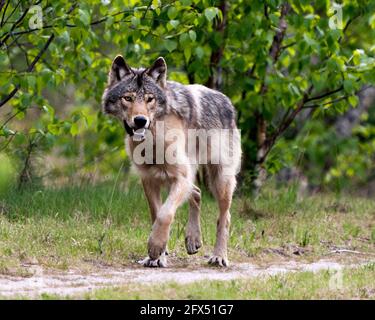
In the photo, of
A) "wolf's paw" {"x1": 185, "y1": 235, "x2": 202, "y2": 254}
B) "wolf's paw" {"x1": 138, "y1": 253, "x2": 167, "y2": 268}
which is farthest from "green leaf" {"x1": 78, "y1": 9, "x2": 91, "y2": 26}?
"wolf's paw" {"x1": 138, "y1": 253, "x2": 167, "y2": 268}

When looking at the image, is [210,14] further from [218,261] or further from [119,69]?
[218,261]

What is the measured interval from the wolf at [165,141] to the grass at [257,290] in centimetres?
103

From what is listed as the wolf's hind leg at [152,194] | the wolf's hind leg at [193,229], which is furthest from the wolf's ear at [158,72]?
the wolf's hind leg at [193,229]

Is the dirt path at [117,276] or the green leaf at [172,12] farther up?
the green leaf at [172,12]

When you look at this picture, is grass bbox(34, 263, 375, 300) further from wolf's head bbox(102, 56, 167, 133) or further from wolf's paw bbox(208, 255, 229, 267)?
wolf's head bbox(102, 56, 167, 133)

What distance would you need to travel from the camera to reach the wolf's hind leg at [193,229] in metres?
8.24

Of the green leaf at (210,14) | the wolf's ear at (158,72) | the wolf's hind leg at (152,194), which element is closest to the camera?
the wolf's ear at (158,72)

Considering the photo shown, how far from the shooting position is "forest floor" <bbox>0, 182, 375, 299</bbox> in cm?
646

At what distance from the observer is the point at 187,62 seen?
1138 centimetres

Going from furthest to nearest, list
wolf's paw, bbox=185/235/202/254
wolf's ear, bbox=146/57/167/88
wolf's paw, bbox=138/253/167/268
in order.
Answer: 1. wolf's paw, bbox=185/235/202/254
2. wolf's ear, bbox=146/57/167/88
3. wolf's paw, bbox=138/253/167/268

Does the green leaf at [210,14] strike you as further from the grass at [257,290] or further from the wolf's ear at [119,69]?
the grass at [257,290]

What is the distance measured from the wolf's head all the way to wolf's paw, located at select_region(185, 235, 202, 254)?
1.26 metres

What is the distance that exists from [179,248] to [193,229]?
281 millimetres

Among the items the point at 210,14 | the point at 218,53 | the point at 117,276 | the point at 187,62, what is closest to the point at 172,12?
the point at 210,14
